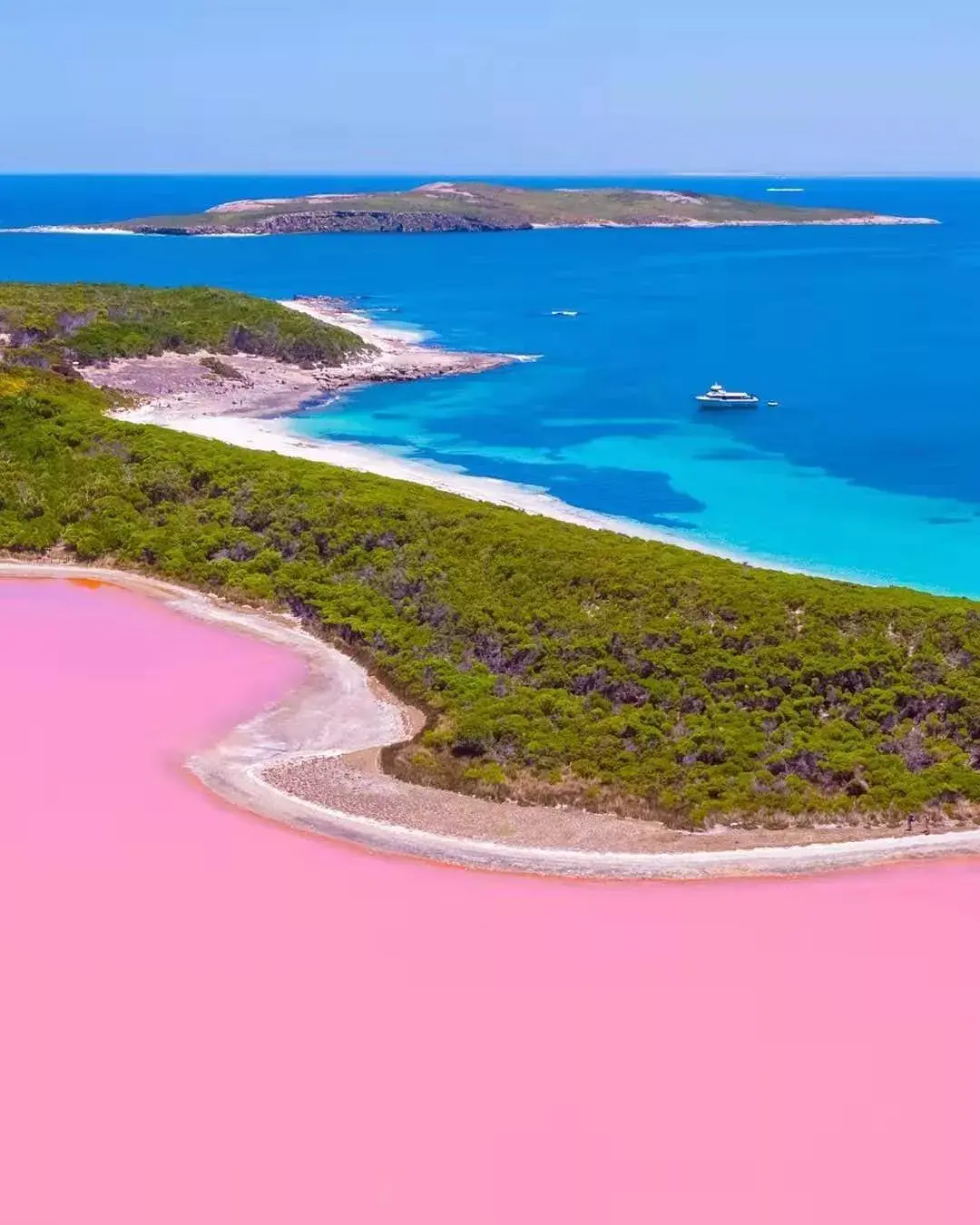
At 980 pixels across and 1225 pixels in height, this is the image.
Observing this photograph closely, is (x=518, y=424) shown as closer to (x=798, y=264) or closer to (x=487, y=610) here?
(x=487, y=610)

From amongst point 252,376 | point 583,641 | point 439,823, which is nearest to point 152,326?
point 252,376

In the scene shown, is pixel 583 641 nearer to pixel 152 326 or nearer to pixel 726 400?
pixel 726 400

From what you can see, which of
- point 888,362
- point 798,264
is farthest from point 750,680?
point 798,264

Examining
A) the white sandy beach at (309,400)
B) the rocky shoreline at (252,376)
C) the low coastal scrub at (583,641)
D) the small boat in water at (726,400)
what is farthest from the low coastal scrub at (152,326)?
the low coastal scrub at (583,641)

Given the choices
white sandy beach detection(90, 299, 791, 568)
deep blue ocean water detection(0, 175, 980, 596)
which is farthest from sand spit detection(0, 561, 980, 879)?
deep blue ocean water detection(0, 175, 980, 596)

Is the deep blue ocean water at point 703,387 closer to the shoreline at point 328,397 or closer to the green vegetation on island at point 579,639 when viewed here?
the shoreline at point 328,397

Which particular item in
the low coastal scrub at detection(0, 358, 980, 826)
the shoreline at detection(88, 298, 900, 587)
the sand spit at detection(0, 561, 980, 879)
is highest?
the shoreline at detection(88, 298, 900, 587)

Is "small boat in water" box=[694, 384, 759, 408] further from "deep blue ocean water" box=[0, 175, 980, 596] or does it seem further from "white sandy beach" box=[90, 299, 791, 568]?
"white sandy beach" box=[90, 299, 791, 568]
